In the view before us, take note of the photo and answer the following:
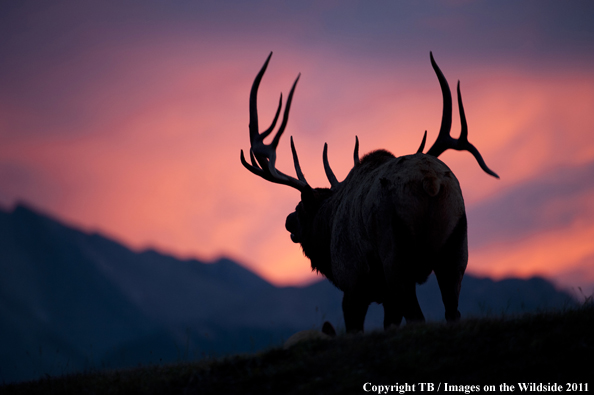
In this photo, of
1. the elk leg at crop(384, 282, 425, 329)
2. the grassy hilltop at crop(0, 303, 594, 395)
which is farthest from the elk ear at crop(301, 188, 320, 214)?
the grassy hilltop at crop(0, 303, 594, 395)

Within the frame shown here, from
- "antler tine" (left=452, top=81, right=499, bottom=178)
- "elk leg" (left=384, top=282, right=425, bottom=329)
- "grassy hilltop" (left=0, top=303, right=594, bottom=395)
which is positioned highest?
"antler tine" (left=452, top=81, right=499, bottom=178)

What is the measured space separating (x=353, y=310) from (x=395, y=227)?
212 cm

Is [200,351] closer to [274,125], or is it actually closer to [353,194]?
[353,194]

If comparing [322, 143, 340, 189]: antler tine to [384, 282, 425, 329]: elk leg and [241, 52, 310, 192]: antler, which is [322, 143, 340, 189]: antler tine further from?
[384, 282, 425, 329]: elk leg

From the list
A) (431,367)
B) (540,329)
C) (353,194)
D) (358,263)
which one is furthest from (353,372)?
(353,194)

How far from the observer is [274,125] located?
9094mm

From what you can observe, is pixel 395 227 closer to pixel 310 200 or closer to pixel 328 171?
pixel 310 200

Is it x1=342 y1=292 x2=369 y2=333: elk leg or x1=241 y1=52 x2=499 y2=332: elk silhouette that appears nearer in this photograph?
x1=241 y1=52 x2=499 y2=332: elk silhouette

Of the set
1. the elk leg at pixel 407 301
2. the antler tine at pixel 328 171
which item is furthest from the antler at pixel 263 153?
the elk leg at pixel 407 301

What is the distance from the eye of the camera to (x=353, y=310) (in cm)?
778

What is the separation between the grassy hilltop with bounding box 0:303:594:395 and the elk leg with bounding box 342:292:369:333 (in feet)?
6.50

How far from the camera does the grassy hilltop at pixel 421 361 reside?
178 inches

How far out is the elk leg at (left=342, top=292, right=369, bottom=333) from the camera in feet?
25.4

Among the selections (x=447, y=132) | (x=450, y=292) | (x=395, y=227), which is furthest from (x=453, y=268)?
(x=447, y=132)
